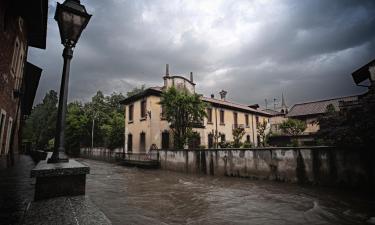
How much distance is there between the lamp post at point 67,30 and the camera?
279 cm

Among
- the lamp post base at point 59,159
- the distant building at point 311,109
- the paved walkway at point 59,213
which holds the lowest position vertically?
the paved walkway at point 59,213

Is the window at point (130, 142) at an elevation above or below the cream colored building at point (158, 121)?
below

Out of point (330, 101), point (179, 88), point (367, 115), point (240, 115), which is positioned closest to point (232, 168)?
point (367, 115)

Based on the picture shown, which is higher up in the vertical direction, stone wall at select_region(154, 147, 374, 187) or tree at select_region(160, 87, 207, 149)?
tree at select_region(160, 87, 207, 149)

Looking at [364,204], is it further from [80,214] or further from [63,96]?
[63,96]

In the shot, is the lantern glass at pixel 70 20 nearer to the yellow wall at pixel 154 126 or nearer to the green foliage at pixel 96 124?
the yellow wall at pixel 154 126

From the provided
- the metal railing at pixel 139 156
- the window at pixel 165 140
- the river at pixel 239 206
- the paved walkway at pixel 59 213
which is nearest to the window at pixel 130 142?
the metal railing at pixel 139 156

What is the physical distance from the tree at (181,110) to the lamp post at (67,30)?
1507 centimetres

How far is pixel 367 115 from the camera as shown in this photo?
→ 672 centimetres

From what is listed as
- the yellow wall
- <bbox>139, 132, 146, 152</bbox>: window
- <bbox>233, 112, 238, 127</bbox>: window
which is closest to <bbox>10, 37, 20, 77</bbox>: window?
the yellow wall

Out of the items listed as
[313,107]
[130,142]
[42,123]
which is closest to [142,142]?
[130,142]

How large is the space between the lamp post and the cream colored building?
53.3 ft

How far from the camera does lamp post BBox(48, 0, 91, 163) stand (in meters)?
2.79

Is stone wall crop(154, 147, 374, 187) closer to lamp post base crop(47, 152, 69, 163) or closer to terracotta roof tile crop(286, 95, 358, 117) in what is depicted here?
lamp post base crop(47, 152, 69, 163)
